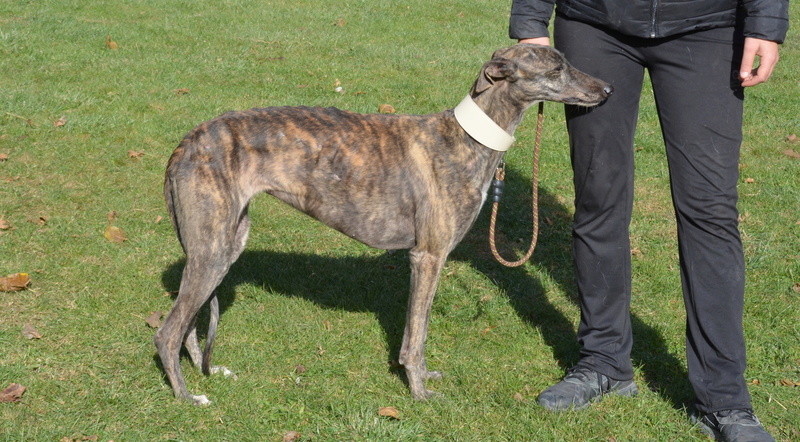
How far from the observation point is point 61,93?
361 inches

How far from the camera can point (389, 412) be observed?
4.38 meters

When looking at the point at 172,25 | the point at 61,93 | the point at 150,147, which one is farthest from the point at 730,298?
the point at 172,25

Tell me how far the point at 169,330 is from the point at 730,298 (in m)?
2.98

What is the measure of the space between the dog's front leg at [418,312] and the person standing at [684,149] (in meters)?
0.72

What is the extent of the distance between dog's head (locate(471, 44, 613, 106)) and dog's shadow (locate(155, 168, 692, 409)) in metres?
1.75

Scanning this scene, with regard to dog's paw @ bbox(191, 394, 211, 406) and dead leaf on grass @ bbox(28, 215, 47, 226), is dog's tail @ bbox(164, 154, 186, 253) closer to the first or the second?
dog's paw @ bbox(191, 394, 211, 406)

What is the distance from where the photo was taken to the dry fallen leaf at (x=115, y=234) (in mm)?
6273

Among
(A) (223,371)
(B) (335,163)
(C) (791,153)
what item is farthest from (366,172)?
(C) (791,153)

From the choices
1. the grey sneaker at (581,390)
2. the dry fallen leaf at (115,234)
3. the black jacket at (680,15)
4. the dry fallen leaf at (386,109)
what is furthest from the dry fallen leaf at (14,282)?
the dry fallen leaf at (386,109)

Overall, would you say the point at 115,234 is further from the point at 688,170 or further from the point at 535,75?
the point at 688,170

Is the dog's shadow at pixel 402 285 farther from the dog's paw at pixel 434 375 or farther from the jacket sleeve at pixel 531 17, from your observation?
the jacket sleeve at pixel 531 17

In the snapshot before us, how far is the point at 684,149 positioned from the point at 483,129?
1.04 meters

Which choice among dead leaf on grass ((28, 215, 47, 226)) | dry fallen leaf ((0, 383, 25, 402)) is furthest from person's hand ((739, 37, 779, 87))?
dead leaf on grass ((28, 215, 47, 226))

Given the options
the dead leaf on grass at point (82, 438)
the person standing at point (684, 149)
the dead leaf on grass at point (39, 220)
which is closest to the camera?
the person standing at point (684, 149)
